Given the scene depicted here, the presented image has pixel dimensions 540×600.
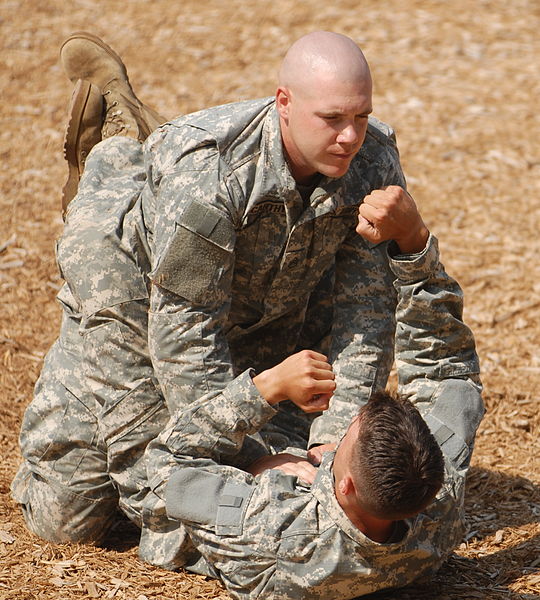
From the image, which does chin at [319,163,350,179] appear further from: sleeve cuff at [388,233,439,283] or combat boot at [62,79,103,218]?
combat boot at [62,79,103,218]

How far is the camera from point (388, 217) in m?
3.98

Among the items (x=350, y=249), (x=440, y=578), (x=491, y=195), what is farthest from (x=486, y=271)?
(x=440, y=578)

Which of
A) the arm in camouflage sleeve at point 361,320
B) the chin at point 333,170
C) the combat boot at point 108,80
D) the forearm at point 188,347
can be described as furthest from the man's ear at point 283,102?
the combat boot at point 108,80

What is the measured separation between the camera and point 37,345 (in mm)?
6488

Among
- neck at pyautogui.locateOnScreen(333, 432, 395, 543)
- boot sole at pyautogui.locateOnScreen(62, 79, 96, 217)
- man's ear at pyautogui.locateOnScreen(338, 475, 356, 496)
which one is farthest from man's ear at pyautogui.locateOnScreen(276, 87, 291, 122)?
boot sole at pyautogui.locateOnScreen(62, 79, 96, 217)

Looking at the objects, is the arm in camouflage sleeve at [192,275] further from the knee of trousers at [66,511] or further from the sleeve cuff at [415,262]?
the knee of trousers at [66,511]

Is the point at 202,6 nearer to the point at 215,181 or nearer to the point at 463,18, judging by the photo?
the point at 463,18

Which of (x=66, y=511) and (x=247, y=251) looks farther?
(x=66, y=511)

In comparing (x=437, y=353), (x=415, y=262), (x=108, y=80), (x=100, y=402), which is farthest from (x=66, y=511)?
(x=108, y=80)

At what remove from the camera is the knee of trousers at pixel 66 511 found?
4652 mm

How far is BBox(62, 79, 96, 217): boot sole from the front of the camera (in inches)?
221

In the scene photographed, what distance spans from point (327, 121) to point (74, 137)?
210 centimetres

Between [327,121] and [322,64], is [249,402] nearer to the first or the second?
[327,121]

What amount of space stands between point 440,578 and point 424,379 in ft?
2.58
